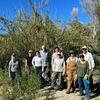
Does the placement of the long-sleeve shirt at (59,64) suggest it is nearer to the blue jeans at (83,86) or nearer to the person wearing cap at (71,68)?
the person wearing cap at (71,68)

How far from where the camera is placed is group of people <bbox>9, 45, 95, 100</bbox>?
13750 mm

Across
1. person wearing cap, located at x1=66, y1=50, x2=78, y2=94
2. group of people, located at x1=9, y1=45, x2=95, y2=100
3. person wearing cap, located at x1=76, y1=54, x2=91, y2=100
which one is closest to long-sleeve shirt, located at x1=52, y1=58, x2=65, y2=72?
group of people, located at x1=9, y1=45, x2=95, y2=100

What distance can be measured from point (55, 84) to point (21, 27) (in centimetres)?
690

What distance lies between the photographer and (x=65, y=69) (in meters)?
15.6

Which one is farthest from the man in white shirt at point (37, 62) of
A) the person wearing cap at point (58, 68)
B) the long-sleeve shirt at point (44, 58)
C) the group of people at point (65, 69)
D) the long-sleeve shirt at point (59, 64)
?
the long-sleeve shirt at point (59, 64)

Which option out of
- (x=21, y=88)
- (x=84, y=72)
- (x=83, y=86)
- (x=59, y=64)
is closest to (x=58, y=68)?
(x=59, y=64)

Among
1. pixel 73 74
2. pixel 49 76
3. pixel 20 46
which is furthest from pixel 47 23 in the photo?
pixel 73 74

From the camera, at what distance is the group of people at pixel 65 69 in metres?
13.8

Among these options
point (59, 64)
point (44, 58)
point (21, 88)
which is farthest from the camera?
point (44, 58)

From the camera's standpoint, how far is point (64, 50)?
74.2ft

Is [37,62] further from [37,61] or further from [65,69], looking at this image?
[65,69]

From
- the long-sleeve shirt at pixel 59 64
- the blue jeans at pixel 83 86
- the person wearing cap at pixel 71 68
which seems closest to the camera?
the blue jeans at pixel 83 86

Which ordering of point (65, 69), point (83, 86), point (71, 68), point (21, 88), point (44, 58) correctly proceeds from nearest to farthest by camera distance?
point (21, 88), point (83, 86), point (71, 68), point (65, 69), point (44, 58)

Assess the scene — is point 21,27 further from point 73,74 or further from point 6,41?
point 73,74
